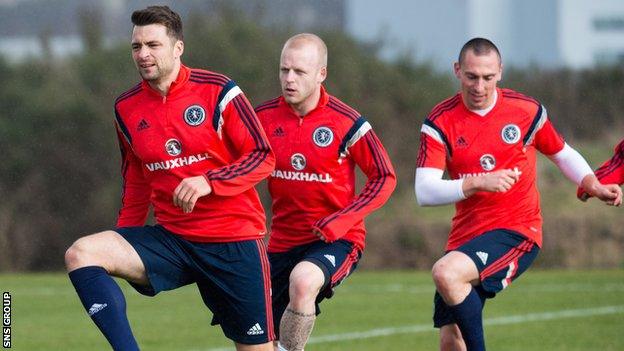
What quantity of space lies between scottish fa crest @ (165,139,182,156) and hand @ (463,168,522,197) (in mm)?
1740

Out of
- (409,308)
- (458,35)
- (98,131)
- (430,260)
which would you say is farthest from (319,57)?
(458,35)

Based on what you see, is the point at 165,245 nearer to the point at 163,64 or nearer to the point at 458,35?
the point at 163,64

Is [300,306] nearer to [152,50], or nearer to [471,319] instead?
[471,319]

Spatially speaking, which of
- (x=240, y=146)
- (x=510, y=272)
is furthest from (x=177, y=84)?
(x=510, y=272)

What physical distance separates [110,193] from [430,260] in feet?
19.6

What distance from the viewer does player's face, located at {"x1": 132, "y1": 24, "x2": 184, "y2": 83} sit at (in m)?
7.45

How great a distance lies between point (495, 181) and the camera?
791cm

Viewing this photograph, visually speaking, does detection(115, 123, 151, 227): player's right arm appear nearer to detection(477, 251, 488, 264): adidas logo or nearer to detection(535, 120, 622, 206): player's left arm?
detection(477, 251, 488, 264): adidas logo

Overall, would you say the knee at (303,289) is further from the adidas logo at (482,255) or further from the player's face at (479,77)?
the player's face at (479,77)

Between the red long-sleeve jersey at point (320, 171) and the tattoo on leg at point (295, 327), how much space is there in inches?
26.8

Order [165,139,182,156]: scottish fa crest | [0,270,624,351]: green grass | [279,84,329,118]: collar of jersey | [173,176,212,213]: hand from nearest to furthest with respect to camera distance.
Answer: [173,176,212,213]: hand → [165,139,182,156]: scottish fa crest → [279,84,329,118]: collar of jersey → [0,270,624,351]: green grass

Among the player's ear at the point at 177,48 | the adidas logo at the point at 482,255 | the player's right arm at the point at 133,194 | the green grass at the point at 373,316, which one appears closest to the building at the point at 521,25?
the green grass at the point at 373,316

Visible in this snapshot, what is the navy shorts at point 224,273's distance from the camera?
757 centimetres

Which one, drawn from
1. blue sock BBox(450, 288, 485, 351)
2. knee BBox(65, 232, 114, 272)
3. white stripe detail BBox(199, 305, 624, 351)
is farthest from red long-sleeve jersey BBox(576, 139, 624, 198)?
white stripe detail BBox(199, 305, 624, 351)
